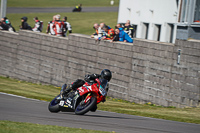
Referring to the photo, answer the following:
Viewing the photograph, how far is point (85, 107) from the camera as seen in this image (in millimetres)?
10672

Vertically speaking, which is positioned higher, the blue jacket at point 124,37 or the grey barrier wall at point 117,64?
the blue jacket at point 124,37

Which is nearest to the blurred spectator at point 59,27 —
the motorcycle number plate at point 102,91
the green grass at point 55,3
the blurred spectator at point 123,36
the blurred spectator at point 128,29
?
the blurred spectator at point 128,29

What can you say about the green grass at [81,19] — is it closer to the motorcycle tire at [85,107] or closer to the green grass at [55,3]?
the green grass at [55,3]

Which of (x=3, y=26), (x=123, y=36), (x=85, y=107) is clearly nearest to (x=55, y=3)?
(x=3, y=26)

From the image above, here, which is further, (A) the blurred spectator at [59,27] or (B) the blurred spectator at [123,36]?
(A) the blurred spectator at [59,27]

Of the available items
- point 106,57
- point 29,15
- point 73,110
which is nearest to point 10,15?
point 29,15

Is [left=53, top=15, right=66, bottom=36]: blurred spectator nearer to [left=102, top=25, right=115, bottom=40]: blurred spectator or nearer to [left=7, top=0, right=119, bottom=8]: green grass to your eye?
[left=102, top=25, right=115, bottom=40]: blurred spectator

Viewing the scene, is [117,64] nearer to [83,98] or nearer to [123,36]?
[123,36]

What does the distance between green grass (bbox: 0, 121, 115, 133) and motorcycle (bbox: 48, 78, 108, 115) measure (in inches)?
85.0

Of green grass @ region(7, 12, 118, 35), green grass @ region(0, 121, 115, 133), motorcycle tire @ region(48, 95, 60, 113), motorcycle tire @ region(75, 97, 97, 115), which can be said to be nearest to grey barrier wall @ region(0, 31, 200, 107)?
motorcycle tire @ region(75, 97, 97, 115)

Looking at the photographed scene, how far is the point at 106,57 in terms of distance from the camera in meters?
19.2

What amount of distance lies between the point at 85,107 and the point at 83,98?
0.35 meters

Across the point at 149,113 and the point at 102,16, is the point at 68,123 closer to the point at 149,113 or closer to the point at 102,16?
the point at 149,113

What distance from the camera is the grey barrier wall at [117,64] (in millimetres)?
15742
